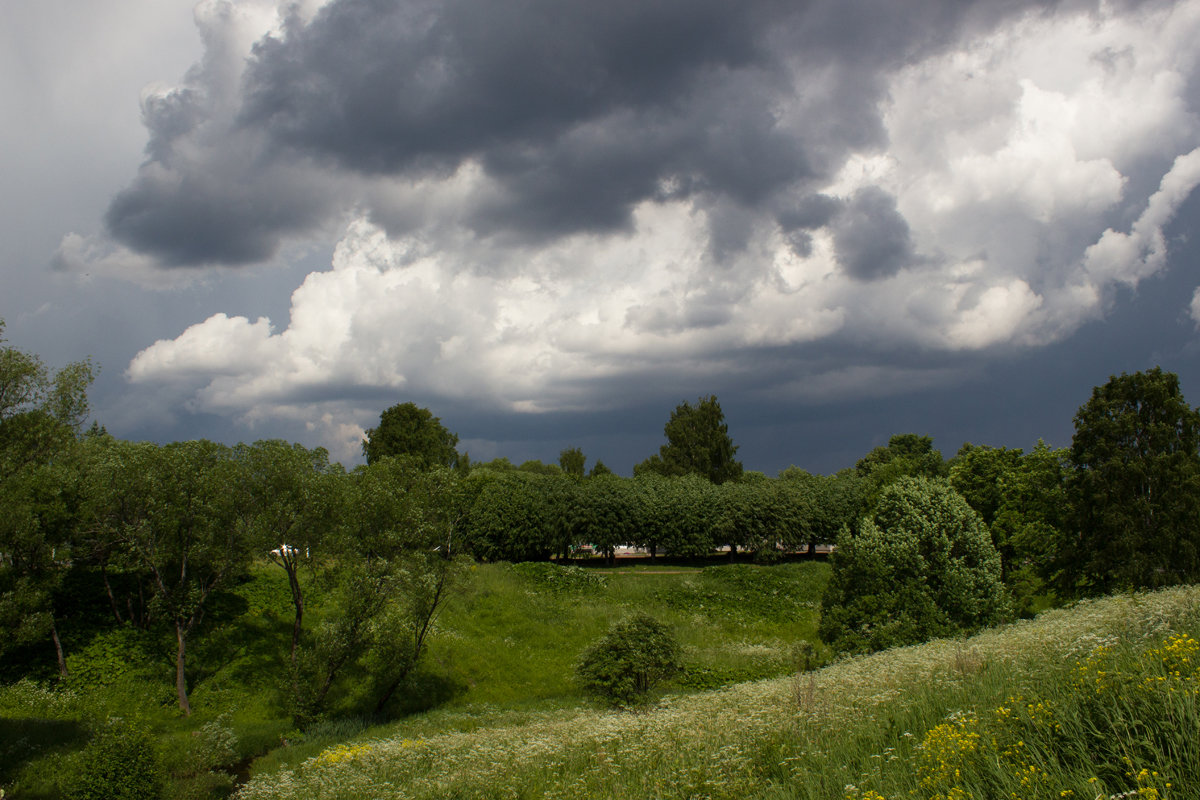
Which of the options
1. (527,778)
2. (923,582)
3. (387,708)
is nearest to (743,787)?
(527,778)

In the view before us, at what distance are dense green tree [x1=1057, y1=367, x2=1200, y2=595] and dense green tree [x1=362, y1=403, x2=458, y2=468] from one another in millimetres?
68990

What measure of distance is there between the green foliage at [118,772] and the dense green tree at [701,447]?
294 ft

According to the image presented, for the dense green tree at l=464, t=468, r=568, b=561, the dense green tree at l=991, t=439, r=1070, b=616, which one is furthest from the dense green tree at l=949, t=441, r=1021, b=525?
the dense green tree at l=464, t=468, r=568, b=561

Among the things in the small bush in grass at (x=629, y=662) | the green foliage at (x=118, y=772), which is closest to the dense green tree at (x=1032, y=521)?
the small bush in grass at (x=629, y=662)

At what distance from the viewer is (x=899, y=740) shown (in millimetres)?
9234

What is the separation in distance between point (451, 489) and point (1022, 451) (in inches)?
1703

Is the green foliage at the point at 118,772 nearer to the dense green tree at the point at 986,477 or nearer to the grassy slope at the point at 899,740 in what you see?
the grassy slope at the point at 899,740

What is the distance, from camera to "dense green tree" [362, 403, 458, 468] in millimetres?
85500

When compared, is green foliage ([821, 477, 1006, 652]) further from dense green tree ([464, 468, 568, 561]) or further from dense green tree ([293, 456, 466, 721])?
dense green tree ([464, 468, 568, 561])

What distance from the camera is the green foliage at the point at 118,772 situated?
15727mm

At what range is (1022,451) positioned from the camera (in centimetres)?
4934

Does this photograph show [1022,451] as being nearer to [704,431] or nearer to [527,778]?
[527,778]

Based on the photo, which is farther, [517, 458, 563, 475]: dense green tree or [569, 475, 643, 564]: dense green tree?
[517, 458, 563, 475]: dense green tree

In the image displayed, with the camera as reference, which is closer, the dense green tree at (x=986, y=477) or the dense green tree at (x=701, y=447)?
the dense green tree at (x=986, y=477)
